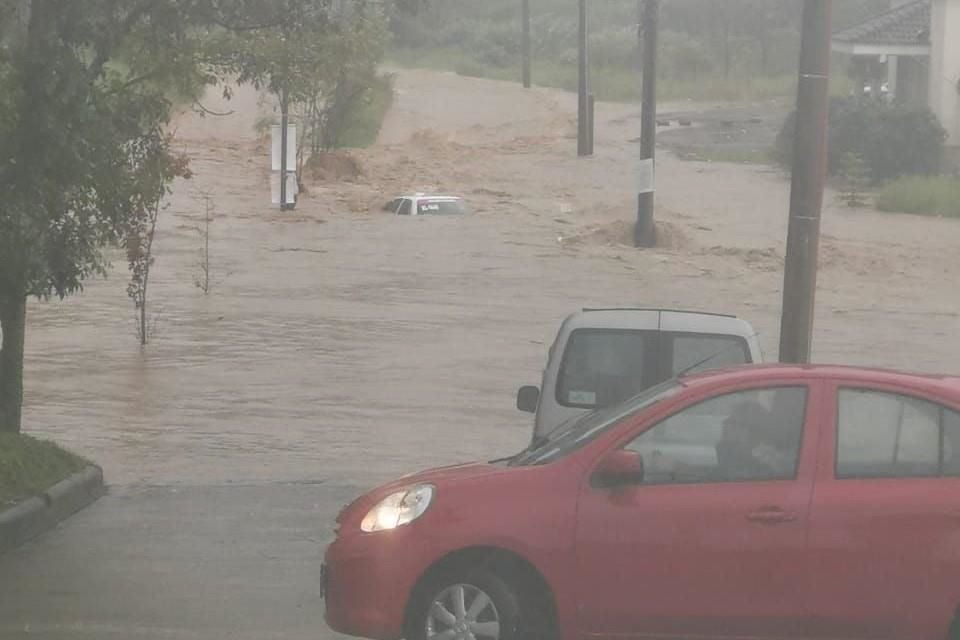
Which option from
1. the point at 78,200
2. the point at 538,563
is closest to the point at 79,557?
the point at 78,200

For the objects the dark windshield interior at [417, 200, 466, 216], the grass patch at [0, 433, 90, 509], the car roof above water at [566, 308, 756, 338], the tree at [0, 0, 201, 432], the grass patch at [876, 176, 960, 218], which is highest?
the tree at [0, 0, 201, 432]

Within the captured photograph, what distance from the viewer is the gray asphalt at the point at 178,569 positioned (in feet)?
31.5

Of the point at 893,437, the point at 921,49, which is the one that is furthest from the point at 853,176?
the point at 893,437

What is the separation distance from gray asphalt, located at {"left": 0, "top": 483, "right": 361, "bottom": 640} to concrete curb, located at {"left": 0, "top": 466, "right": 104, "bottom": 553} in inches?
3.3

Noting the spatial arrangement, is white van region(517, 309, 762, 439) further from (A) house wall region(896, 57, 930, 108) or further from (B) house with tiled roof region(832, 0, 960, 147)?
(A) house wall region(896, 57, 930, 108)

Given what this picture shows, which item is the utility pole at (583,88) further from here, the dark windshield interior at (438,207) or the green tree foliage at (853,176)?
the dark windshield interior at (438,207)

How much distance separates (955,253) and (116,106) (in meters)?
29.5

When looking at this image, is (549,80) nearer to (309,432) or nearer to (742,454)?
(309,432)

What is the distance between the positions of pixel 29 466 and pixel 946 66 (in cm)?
4106

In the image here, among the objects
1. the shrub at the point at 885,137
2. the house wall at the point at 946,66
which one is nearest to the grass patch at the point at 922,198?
the shrub at the point at 885,137

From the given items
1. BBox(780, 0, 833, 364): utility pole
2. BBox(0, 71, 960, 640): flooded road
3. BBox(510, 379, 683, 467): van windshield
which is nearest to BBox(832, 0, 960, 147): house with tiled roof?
BBox(0, 71, 960, 640): flooded road

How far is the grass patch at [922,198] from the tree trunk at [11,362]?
3384cm

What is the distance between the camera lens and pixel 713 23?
96.1 m

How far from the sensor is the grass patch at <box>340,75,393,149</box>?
61.4 metres
